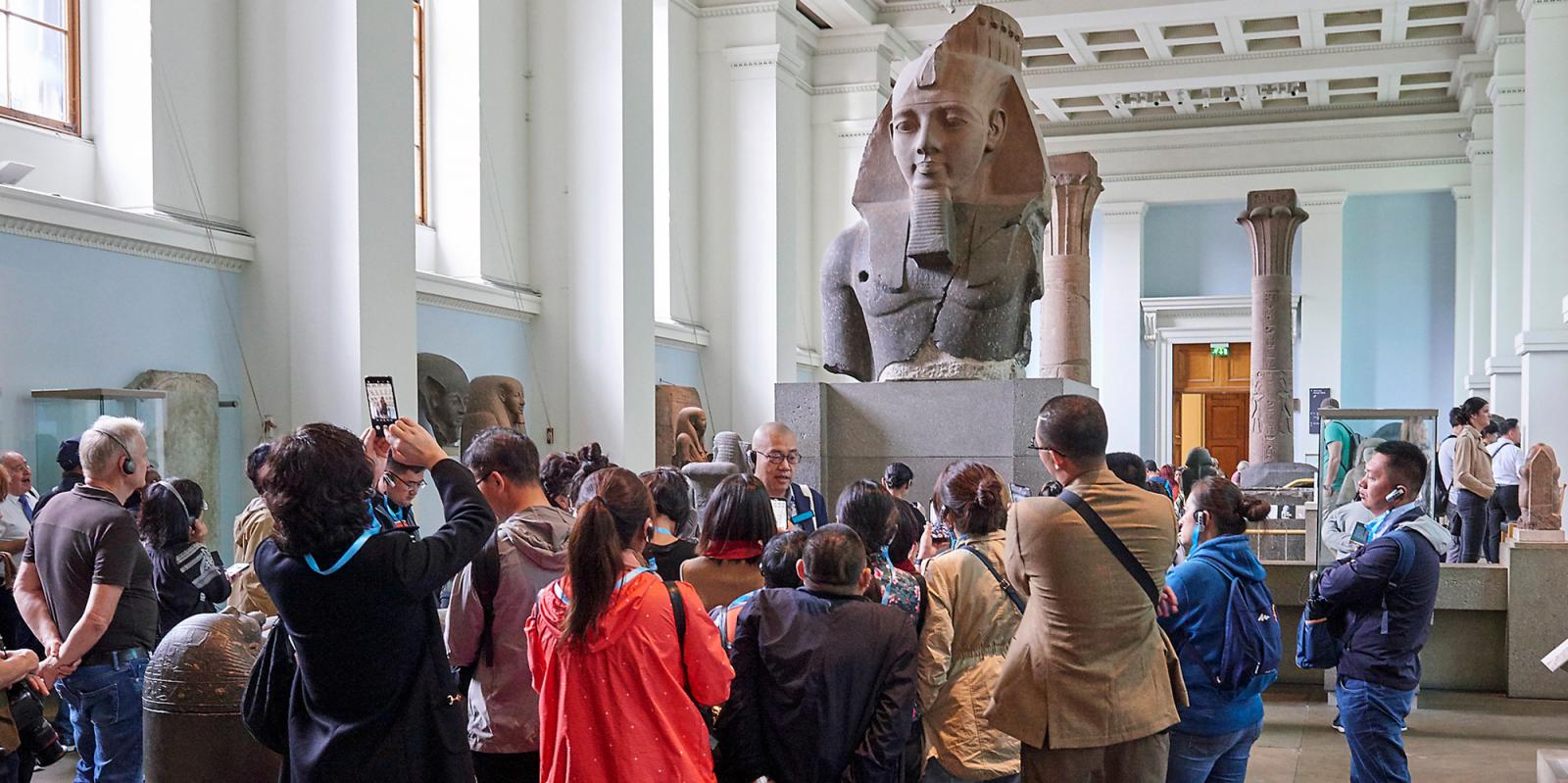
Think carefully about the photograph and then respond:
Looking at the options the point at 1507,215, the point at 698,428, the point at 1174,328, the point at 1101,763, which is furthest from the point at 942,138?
the point at 1174,328

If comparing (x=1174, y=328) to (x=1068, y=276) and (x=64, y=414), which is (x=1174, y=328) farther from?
(x=64, y=414)

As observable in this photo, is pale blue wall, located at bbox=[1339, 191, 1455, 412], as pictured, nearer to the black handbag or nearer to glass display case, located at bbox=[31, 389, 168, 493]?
glass display case, located at bbox=[31, 389, 168, 493]

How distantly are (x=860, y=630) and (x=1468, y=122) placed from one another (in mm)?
23326

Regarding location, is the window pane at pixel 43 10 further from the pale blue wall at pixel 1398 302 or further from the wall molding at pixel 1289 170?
the pale blue wall at pixel 1398 302

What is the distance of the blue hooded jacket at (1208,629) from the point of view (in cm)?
396

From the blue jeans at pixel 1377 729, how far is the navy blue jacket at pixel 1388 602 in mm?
39

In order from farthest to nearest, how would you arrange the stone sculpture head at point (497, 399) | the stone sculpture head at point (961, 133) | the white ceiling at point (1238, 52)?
the white ceiling at point (1238, 52)
the stone sculpture head at point (497, 399)
the stone sculpture head at point (961, 133)

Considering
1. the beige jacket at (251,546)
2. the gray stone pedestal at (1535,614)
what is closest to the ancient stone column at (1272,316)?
the gray stone pedestal at (1535,614)

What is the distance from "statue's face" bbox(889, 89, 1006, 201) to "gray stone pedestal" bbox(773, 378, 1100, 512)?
115 cm

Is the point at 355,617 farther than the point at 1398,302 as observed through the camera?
No

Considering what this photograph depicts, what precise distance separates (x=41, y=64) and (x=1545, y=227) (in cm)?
1381

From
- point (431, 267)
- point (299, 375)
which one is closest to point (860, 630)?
point (299, 375)

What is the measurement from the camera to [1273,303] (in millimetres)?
19641

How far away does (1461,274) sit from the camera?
78.8 feet
